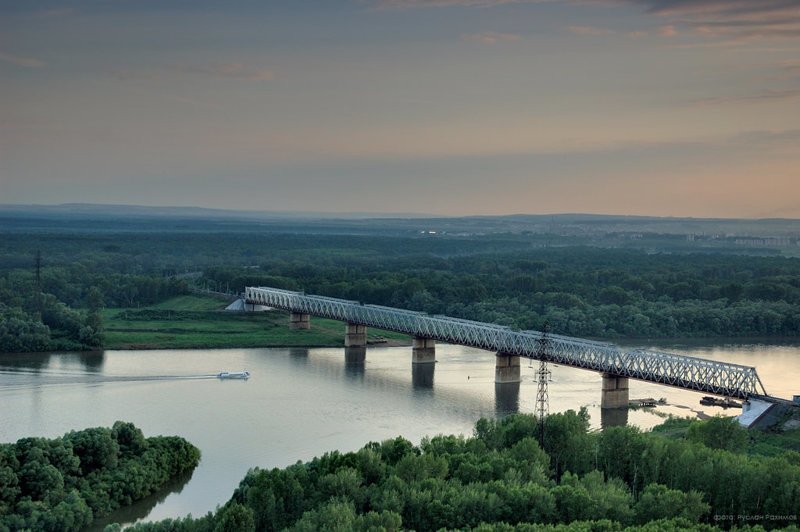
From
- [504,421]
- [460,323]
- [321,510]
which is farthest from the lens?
[460,323]

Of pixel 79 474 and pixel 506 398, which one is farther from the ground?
pixel 79 474

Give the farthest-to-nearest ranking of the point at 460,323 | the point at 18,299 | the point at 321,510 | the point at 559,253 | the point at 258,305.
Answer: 1. the point at 559,253
2. the point at 258,305
3. the point at 18,299
4. the point at 460,323
5. the point at 321,510

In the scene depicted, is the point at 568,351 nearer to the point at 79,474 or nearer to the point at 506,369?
the point at 506,369

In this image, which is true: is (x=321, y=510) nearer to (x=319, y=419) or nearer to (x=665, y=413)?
(x=319, y=419)

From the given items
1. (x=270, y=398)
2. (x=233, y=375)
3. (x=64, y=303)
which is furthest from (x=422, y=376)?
(x=64, y=303)

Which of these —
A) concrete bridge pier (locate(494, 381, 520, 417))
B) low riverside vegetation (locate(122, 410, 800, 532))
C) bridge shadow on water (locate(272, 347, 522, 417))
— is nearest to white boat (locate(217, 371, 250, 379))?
bridge shadow on water (locate(272, 347, 522, 417))

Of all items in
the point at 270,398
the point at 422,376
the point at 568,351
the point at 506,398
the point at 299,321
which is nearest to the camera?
the point at 270,398

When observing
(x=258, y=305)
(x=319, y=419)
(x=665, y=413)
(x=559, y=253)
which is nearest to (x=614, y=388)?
(x=665, y=413)

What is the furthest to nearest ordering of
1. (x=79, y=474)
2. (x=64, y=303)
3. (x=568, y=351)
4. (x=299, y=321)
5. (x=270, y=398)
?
(x=64, y=303), (x=299, y=321), (x=568, y=351), (x=270, y=398), (x=79, y=474)
